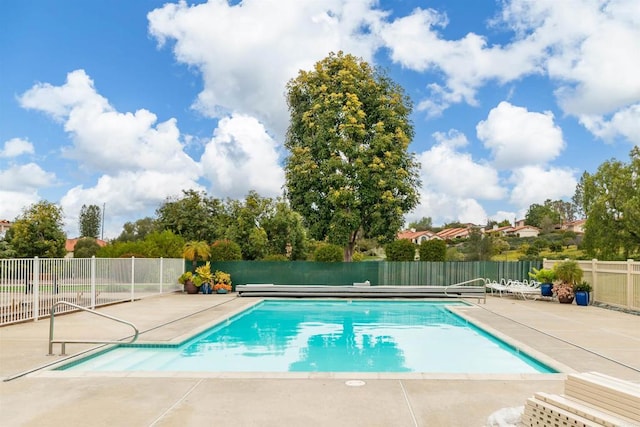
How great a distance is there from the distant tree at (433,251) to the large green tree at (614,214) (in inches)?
1000

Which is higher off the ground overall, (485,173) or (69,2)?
(69,2)

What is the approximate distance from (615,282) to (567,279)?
1.91 metres

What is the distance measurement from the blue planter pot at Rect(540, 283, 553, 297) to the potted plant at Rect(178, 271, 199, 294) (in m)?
13.6

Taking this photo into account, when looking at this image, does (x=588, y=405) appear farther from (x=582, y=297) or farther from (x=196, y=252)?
(x=196, y=252)

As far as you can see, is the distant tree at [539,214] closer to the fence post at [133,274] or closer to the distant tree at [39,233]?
the distant tree at [39,233]

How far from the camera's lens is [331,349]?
10.8 m

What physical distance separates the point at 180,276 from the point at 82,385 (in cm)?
1722

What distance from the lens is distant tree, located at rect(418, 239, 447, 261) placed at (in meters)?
24.8

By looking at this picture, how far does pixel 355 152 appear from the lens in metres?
30.1

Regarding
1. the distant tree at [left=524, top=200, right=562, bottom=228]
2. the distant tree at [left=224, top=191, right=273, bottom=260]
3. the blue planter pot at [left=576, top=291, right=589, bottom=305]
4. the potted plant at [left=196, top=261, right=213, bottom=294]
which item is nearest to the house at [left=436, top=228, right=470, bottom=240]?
the distant tree at [left=524, top=200, right=562, bottom=228]

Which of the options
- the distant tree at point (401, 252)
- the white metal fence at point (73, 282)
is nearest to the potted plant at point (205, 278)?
the white metal fence at point (73, 282)

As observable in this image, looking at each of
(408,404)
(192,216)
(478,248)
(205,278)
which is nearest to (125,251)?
(205,278)

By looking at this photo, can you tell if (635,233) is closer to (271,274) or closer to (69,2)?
(271,274)

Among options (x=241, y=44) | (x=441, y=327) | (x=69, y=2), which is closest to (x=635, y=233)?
(x=441, y=327)
